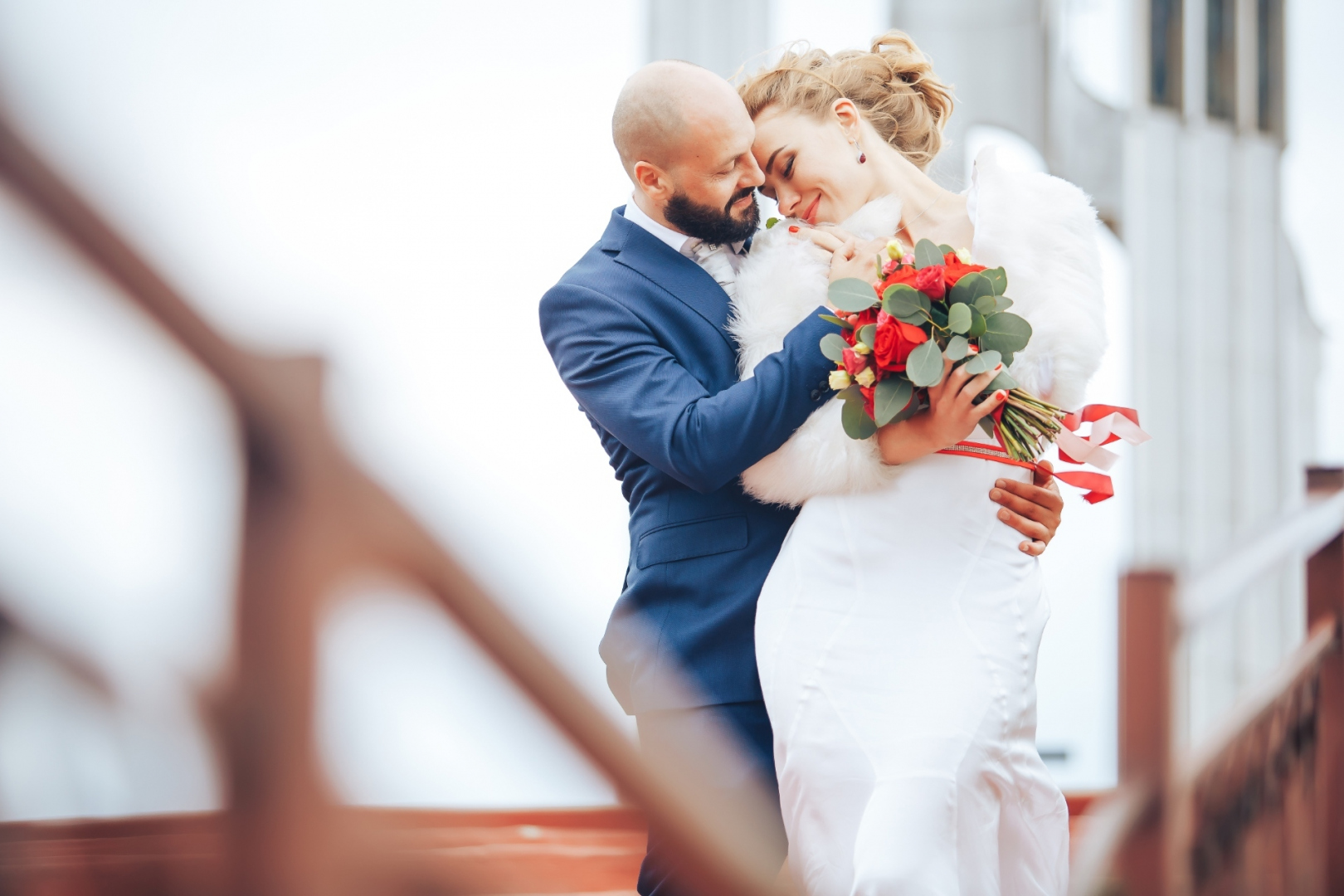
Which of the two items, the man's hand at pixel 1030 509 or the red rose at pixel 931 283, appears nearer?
the red rose at pixel 931 283

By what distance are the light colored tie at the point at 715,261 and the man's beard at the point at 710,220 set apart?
15 millimetres

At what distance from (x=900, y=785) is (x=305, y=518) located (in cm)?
110

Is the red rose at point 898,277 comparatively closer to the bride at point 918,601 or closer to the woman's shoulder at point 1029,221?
the bride at point 918,601

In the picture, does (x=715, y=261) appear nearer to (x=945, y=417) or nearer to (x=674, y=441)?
(x=674, y=441)

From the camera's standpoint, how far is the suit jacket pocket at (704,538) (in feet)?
5.63

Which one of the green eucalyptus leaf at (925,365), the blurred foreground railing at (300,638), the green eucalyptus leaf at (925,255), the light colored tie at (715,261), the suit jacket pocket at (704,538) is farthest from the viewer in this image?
the light colored tie at (715,261)

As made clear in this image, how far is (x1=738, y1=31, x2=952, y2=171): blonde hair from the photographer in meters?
1.87

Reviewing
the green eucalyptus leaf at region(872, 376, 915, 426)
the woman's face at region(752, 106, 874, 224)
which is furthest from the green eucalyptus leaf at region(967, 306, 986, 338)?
the woman's face at region(752, 106, 874, 224)

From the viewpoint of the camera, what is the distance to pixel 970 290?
59.0 inches

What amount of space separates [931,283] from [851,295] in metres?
0.11

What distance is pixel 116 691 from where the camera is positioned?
96cm

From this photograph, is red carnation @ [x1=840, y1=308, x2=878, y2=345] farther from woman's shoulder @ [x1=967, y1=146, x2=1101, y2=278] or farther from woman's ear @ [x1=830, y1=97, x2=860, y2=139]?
woman's ear @ [x1=830, y1=97, x2=860, y2=139]

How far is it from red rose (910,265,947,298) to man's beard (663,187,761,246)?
0.41 m

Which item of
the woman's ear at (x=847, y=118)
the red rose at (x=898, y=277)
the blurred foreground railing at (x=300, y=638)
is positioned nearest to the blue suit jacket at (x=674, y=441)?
the red rose at (x=898, y=277)
